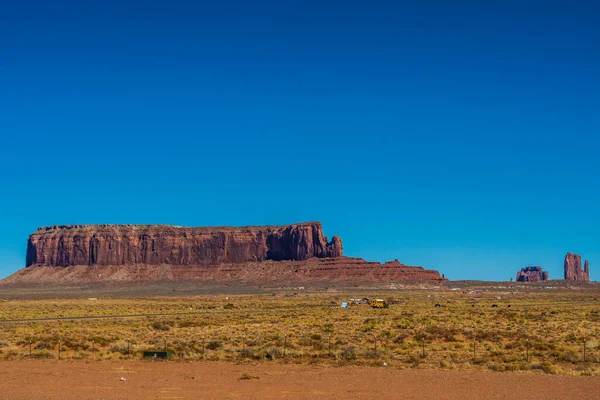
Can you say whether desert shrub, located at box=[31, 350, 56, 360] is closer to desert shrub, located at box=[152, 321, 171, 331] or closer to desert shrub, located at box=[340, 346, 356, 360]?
desert shrub, located at box=[152, 321, 171, 331]

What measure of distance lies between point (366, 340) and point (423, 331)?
16.5 ft

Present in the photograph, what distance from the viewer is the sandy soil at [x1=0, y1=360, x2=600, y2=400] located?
20.7 metres

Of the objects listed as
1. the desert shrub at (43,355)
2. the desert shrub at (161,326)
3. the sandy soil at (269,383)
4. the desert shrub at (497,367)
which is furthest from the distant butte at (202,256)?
the sandy soil at (269,383)

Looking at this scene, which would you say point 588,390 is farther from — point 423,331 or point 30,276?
point 30,276

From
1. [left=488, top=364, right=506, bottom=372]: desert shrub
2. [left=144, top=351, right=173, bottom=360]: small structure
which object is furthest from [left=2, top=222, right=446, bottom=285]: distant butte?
[left=488, top=364, right=506, bottom=372]: desert shrub

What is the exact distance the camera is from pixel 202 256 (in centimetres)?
19250

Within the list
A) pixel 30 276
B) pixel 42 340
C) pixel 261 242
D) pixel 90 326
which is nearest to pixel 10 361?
pixel 42 340

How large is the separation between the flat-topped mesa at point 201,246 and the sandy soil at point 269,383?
15989cm

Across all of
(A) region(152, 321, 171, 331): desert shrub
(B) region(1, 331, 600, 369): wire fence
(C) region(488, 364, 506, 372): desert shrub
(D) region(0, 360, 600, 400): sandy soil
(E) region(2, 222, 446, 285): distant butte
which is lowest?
(D) region(0, 360, 600, 400): sandy soil

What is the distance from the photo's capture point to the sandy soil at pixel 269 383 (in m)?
20.7

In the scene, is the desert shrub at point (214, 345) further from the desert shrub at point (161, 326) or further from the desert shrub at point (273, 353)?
the desert shrub at point (161, 326)

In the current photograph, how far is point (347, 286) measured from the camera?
15262 centimetres

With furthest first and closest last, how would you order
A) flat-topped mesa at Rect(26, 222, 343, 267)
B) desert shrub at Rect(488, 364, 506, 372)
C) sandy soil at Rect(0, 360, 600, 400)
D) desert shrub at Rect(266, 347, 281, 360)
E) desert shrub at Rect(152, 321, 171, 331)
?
1. flat-topped mesa at Rect(26, 222, 343, 267)
2. desert shrub at Rect(152, 321, 171, 331)
3. desert shrub at Rect(266, 347, 281, 360)
4. desert shrub at Rect(488, 364, 506, 372)
5. sandy soil at Rect(0, 360, 600, 400)

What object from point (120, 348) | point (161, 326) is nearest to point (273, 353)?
point (120, 348)
